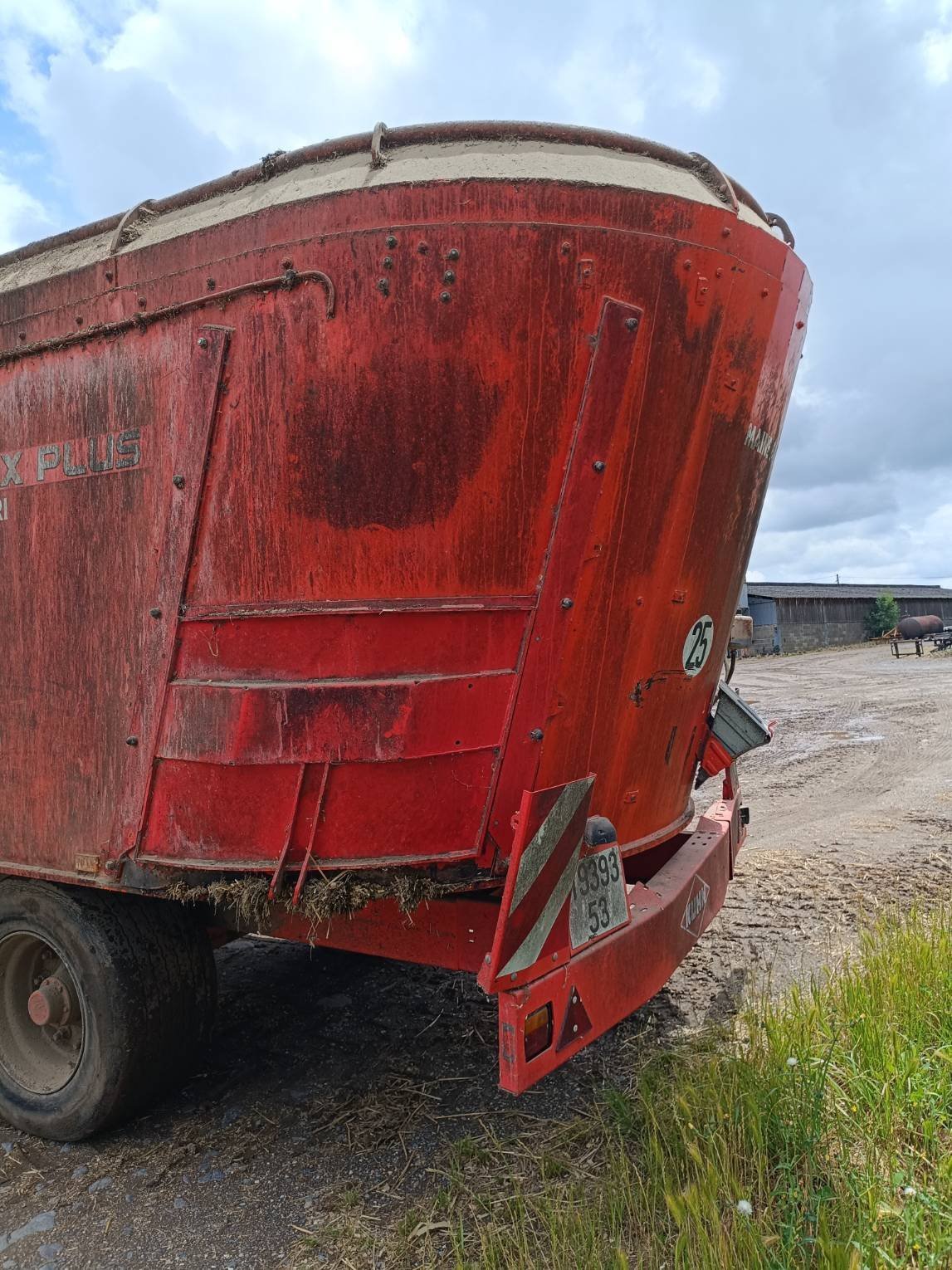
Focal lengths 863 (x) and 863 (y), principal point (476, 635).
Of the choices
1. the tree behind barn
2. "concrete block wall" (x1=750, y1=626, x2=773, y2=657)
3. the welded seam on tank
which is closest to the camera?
the welded seam on tank

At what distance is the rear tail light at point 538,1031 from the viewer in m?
2.37

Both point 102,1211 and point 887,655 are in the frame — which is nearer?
point 102,1211

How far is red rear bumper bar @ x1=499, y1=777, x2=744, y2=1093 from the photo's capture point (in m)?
2.34

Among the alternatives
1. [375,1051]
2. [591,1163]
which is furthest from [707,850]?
[375,1051]

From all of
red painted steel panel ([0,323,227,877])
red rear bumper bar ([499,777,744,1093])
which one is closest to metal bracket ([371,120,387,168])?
red painted steel panel ([0,323,227,877])

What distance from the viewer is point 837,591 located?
1652 inches

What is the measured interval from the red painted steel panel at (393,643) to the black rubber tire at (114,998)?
4.02 feet

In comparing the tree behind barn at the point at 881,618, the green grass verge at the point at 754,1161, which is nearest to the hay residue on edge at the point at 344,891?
the green grass verge at the point at 754,1161

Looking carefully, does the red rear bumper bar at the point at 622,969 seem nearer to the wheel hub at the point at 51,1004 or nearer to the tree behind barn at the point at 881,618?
the wheel hub at the point at 51,1004

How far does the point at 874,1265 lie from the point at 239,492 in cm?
255

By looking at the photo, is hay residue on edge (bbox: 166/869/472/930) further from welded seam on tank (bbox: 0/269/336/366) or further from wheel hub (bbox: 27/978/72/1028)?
welded seam on tank (bbox: 0/269/336/366)

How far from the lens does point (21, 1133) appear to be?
327 cm

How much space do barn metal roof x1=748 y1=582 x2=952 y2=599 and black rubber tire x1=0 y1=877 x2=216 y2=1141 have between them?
35.4 metres

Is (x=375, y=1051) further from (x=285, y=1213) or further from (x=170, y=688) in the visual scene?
(x=170, y=688)
